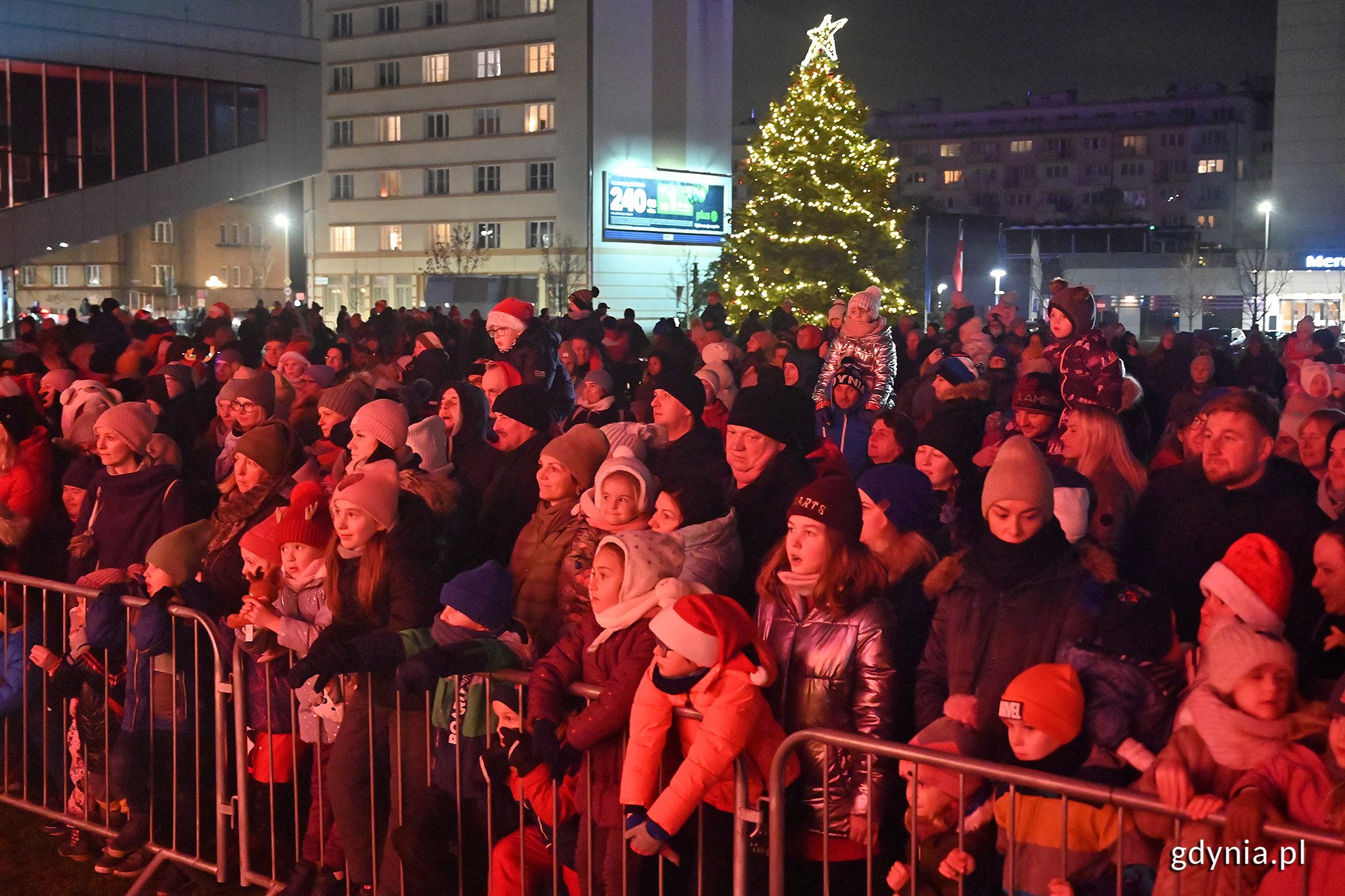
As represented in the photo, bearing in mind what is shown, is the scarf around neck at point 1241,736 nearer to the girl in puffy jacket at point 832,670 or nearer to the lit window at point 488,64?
the girl in puffy jacket at point 832,670

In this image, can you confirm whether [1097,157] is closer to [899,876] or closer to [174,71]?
[174,71]

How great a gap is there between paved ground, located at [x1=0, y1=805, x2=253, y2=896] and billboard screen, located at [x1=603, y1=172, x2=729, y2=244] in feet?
182

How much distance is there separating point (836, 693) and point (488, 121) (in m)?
64.2

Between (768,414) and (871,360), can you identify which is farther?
(871,360)

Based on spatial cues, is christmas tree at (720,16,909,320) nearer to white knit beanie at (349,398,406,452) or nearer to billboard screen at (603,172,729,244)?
billboard screen at (603,172,729,244)

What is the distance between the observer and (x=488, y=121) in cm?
6594

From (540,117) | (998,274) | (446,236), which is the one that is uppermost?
(540,117)

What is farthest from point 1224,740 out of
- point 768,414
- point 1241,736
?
point 768,414

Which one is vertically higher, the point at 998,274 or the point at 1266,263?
the point at 1266,263

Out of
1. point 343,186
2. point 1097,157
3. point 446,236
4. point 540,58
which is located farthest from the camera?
point 1097,157

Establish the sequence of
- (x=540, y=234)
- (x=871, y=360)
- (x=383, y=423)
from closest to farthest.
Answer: (x=383, y=423) → (x=871, y=360) → (x=540, y=234)

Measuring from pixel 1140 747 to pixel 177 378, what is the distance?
8457 millimetres

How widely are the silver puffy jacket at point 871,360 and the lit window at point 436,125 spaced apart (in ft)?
194

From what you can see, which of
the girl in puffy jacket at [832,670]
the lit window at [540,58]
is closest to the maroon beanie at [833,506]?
the girl in puffy jacket at [832,670]
